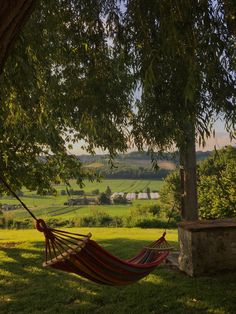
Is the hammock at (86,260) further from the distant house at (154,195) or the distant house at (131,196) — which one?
the distant house at (154,195)

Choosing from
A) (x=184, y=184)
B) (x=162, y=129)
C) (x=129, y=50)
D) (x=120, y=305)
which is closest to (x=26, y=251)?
(x=184, y=184)

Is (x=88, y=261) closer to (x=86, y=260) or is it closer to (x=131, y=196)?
(x=86, y=260)

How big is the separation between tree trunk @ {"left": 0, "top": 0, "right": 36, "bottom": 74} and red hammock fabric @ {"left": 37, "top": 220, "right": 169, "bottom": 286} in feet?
6.11

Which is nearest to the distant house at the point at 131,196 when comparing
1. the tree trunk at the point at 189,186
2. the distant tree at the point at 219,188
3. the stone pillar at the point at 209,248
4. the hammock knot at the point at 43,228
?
the distant tree at the point at 219,188

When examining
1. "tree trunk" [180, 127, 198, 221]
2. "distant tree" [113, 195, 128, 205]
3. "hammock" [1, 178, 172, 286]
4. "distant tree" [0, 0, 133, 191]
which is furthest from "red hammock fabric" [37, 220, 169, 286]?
"distant tree" [113, 195, 128, 205]

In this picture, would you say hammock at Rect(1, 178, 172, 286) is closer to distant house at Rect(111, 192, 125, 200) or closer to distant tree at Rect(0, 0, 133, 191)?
distant tree at Rect(0, 0, 133, 191)

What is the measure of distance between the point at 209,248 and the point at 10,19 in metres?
5.47

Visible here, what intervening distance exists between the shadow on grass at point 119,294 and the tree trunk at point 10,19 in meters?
4.13

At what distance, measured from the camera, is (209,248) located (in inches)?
264

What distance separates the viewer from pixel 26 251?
10711 millimetres

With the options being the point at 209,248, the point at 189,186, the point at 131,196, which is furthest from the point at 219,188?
the point at 131,196

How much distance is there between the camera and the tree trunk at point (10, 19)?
2061mm

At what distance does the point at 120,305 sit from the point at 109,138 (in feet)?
7.44

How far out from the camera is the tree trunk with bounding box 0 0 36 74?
2061 mm
